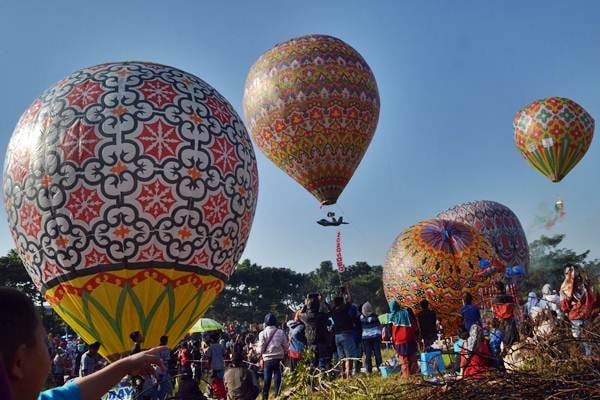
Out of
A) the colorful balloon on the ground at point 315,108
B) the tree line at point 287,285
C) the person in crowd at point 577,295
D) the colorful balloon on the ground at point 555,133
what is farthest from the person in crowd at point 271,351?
the tree line at point 287,285

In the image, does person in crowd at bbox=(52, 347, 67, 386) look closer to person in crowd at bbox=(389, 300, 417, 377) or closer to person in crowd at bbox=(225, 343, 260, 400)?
person in crowd at bbox=(225, 343, 260, 400)

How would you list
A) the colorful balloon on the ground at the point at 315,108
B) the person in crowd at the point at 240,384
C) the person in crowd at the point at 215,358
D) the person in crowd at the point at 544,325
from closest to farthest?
the person in crowd at the point at 544,325, the person in crowd at the point at 240,384, the person in crowd at the point at 215,358, the colorful balloon on the ground at the point at 315,108

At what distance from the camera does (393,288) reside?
55.1 ft

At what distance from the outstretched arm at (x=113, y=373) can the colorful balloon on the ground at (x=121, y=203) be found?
22.2 feet

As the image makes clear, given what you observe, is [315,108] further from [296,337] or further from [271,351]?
[271,351]

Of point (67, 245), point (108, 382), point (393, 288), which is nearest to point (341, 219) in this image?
point (393, 288)

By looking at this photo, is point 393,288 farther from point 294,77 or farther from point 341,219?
point 294,77

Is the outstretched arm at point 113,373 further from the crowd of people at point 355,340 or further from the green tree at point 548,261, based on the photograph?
the green tree at point 548,261

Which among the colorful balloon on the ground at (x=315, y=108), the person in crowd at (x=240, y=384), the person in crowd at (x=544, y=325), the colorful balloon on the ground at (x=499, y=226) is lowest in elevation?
the person in crowd at (x=240, y=384)

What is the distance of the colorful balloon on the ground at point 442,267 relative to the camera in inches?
606

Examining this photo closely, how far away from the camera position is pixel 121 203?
8.98 meters

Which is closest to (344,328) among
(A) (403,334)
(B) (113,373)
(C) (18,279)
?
(A) (403,334)

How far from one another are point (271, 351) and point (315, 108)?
10864 mm

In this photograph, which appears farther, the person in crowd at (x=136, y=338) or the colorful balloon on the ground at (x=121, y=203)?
the person in crowd at (x=136, y=338)
